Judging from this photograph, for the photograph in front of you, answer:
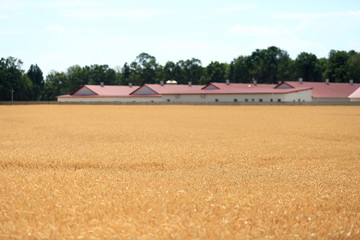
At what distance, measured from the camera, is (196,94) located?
9031 cm

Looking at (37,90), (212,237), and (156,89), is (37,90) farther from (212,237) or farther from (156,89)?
(212,237)

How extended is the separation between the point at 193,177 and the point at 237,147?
592 cm

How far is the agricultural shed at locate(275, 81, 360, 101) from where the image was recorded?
88375 mm

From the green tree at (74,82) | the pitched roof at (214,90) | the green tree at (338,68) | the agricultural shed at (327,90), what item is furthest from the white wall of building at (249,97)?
the green tree at (74,82)

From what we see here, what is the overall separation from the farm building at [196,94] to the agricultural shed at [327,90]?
121 centimetres

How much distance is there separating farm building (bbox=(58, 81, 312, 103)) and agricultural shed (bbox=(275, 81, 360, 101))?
1210mm

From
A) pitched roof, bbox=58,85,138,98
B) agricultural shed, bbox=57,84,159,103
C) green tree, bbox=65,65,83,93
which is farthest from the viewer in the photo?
green tree, bbox=65,65,83,93

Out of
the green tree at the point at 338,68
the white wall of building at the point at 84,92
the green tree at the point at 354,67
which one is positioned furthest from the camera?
the green tree at the point at 338,68

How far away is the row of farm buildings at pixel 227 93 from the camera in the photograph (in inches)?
3243

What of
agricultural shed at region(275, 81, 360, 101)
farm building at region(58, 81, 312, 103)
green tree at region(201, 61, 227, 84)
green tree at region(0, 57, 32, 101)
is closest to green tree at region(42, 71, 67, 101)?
green tree at region(0, 57, 32, 101)

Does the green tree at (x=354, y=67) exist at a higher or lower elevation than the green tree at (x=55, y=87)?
higher

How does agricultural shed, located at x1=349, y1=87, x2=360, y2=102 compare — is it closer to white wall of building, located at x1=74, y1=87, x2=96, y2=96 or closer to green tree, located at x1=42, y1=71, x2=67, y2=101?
white wall of building, located at x1=74, y1=87, x2=96, y2=96

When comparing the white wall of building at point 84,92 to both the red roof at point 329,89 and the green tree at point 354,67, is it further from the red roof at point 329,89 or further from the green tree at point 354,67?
the green tree at point 354,67

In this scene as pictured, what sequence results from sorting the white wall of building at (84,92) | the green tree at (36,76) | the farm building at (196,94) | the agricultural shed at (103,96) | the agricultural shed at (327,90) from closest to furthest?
1. the farm building at (196,94)
2. the agricultural shed at (327,90)
3. the agricultural shed at (103,96)
4. the white wall of building at (84,92)
5. the green tree at (36,76)
